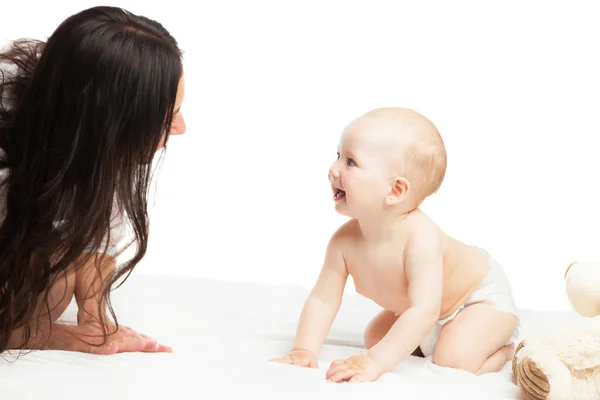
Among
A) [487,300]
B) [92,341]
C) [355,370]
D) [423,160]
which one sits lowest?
[92,341]

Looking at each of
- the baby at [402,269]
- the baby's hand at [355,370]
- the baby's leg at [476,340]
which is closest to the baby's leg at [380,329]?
the baby at [402,269]

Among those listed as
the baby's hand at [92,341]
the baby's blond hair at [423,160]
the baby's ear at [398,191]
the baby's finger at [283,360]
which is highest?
the baby's blond hair at [423,160]

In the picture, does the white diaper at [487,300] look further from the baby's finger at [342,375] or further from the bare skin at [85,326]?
the bare skin at [85,326]

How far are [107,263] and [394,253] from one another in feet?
1.98

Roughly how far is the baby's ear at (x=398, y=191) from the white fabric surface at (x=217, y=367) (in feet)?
1.13

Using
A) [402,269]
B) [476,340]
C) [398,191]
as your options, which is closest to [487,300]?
[476,340]

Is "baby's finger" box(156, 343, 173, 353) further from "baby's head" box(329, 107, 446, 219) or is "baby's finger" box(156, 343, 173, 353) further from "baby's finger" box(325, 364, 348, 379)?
"baby's head" box(329, 107, 446, 219)

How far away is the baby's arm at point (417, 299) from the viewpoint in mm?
1823

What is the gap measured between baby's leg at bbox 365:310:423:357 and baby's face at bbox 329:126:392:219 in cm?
31

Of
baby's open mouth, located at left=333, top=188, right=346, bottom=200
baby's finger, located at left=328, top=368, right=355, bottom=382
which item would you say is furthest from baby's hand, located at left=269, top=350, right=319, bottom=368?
baby's open mouth, located at left=333, top=188, right=346, bottom=200

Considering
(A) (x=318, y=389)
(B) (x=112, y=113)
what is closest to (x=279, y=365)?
(A) (x=318, y=389)

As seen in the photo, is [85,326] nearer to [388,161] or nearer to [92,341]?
[92,341]

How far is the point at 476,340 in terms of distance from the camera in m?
1.95

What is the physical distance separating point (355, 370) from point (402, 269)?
0.27m
